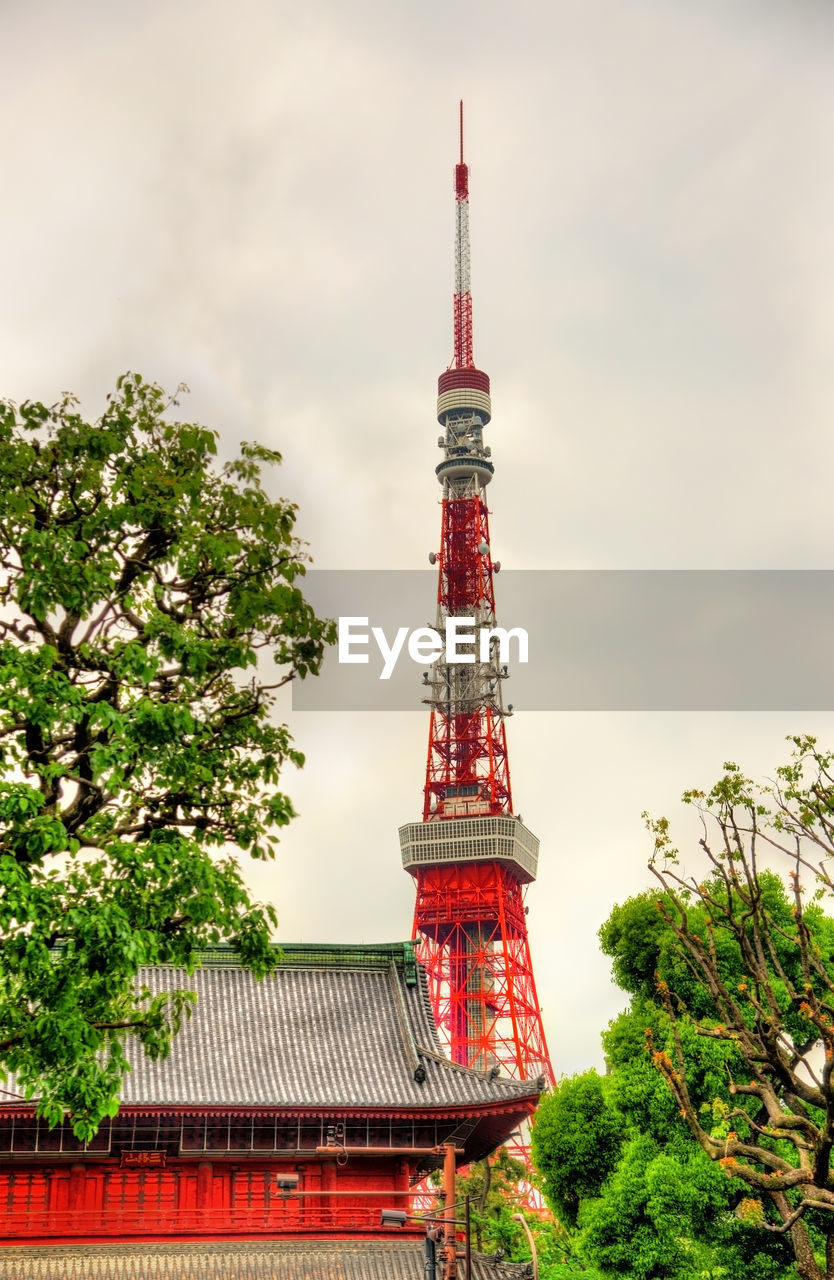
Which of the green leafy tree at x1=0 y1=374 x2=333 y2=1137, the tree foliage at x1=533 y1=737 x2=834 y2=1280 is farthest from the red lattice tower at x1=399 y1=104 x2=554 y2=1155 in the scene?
the green leafy tree at x1=0 y1=374 x2=333 y2=1137

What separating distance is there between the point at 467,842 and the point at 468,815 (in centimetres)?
256

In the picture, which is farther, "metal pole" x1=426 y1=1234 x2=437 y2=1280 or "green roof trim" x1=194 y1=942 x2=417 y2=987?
"green roof trim" x1=194 y1=942 x2=417 y2=987

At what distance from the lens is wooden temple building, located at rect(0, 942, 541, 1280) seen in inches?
1175

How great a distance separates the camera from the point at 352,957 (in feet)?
124

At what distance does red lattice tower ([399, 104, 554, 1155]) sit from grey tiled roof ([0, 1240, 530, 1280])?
34364mm

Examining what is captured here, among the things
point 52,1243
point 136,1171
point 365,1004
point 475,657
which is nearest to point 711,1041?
point 365,1004

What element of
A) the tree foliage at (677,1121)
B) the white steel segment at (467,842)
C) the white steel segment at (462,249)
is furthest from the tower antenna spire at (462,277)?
the tree foliage at (677,1121)

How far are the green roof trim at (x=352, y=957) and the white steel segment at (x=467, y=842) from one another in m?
36.8

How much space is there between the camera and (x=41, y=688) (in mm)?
15125

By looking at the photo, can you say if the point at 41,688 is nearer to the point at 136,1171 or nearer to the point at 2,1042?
the point at 2,1042

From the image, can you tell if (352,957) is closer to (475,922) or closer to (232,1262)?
(232,1262)

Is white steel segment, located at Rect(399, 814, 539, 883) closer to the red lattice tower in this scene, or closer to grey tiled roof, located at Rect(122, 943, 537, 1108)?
the red lattice tower

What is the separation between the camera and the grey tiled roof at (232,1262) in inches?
1153

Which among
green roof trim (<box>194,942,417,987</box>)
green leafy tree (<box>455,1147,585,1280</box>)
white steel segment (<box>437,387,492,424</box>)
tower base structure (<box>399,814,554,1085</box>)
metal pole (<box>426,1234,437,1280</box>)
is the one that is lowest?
metal pole (<box>426,1234,437,1280</box>)
